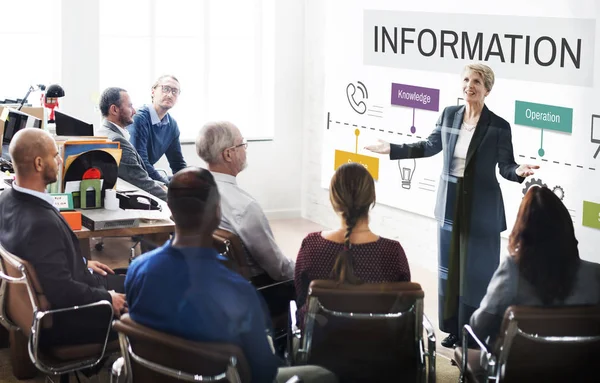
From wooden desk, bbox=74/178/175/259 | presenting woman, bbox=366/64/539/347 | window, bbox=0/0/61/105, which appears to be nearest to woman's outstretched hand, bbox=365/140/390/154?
presenting woman, bbox=366/64/539/347

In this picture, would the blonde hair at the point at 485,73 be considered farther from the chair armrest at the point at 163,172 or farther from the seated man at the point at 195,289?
the chair armrest at the point at 163,172

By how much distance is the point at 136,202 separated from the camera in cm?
406

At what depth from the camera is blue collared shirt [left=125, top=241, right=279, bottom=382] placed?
9.65 ft

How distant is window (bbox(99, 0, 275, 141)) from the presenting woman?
42cm

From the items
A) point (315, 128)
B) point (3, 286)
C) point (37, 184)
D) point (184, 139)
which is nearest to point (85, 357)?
point (3, 286)

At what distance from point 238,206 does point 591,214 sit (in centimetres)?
108

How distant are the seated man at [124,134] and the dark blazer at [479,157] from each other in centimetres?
90

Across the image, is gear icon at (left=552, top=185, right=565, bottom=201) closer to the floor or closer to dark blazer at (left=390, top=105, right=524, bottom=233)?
dark blazer at (left=390, top=105, right=524, bottom=233)

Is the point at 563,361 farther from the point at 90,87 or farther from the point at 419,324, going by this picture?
the point at 90,87

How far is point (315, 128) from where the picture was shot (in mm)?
3172

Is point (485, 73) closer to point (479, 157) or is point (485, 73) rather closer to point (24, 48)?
point (479, 157)

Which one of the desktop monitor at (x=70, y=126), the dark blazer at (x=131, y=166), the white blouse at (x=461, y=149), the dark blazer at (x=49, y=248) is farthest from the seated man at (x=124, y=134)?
the white blouse at (x=461, y=149)

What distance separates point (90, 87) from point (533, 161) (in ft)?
7.80

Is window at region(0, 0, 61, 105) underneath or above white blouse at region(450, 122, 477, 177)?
above
